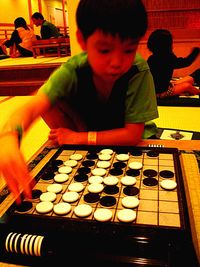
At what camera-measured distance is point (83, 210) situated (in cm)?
64

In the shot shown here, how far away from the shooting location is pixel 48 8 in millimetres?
11273

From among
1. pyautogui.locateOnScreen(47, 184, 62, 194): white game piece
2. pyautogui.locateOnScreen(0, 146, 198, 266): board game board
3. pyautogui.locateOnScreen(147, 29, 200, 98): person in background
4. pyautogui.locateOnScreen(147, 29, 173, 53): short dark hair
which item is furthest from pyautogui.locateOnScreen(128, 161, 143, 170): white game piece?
pyautogui.locateOnScreen(147, 29, 173, 53): short dark hair

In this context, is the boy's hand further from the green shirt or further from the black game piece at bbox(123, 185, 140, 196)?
the black game piece at bbox(123, 185, 140, 196)

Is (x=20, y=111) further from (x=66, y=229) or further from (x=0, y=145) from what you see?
(x=66, y=229)

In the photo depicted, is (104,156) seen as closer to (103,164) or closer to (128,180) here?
(103,164)

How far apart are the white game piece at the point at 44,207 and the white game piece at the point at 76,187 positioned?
0.26ft

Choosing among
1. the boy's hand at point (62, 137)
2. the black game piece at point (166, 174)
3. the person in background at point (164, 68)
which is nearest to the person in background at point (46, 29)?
the person in background at point (164, 68)

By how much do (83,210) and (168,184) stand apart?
0.22m

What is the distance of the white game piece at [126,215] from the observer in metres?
0.60

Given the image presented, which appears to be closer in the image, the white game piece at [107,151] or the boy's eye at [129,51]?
the boy's eye at [129,51]

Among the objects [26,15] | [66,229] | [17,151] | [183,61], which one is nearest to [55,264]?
[66,229]

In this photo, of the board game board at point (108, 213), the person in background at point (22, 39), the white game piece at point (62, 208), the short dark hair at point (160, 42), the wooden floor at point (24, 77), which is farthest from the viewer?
the person in background at point (22, 39)

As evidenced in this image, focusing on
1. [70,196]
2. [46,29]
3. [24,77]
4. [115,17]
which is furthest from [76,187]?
[46,29]

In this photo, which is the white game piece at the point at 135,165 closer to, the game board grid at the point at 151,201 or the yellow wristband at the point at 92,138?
the game board grid at the point at 151,201
